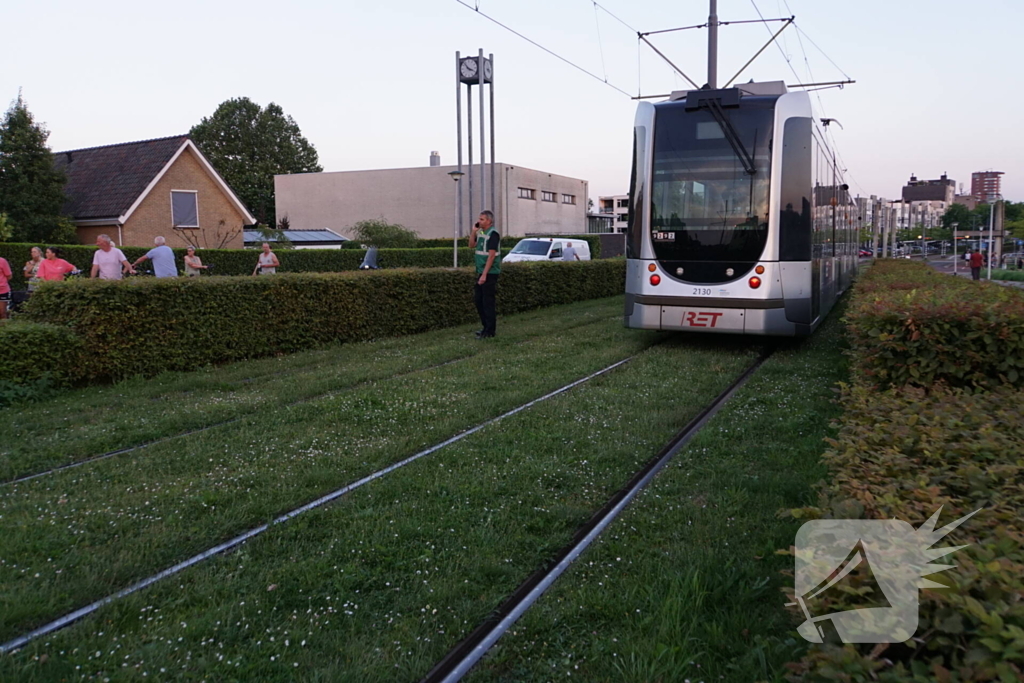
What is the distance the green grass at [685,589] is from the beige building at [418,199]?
1848 inches

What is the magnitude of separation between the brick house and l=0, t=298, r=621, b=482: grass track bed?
27.1m

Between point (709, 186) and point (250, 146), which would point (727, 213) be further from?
point (250, 146)

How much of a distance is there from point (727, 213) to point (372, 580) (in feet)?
25.5

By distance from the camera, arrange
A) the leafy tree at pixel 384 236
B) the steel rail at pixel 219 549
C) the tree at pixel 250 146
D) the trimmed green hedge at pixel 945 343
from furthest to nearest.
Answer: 1. the tree at pixel 250 146
2. the leafy tree at pixel 384 236
3. the trimmed green hedge at pixel 945 343
4. the steel rail at pixel 219 549

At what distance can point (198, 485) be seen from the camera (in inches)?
191

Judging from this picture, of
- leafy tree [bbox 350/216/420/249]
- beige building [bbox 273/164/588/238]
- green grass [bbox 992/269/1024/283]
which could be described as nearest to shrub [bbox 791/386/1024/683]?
leafy tree [bbox 350/216/420/249]

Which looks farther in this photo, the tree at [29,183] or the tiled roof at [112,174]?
the tiled roof at [112,174]

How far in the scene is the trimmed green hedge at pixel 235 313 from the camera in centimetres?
858

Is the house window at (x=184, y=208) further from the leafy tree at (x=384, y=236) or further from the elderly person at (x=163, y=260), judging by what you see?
the elderly person at (x=163, y=260)

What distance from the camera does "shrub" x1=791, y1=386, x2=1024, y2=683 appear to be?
1595 millimetres

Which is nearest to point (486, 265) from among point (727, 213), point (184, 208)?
point (727, 213)

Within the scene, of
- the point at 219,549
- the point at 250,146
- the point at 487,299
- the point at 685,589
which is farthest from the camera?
the point at 250,146

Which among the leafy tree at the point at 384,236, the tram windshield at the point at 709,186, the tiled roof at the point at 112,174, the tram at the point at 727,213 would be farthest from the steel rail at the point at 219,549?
the leafy tree at the point at 384,236

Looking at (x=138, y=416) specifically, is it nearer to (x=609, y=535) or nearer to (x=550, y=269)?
(x=609, y=535)
